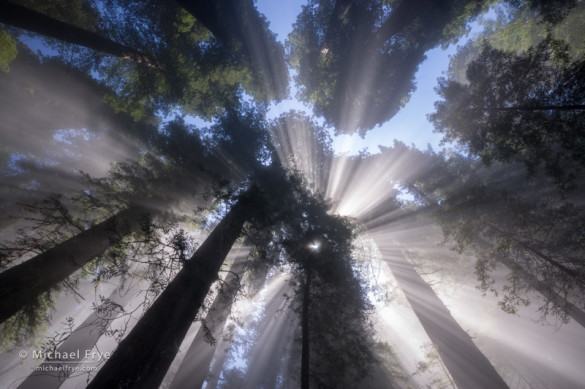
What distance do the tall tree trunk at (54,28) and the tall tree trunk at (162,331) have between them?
10.9m

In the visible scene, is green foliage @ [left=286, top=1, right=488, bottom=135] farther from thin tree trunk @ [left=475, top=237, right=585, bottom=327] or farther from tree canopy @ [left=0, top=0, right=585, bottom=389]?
thin tree trunk @ [left=475, top=237, right=585, bottom=327]

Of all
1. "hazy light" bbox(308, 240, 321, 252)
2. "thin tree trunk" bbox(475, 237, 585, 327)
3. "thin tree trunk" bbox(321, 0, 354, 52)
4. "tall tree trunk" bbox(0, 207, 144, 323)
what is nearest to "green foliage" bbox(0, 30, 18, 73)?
"tall tree trunk" bbox(0, 207, 144, 323)

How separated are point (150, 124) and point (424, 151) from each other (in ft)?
72.9

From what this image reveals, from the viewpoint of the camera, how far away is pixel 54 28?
9992 mm

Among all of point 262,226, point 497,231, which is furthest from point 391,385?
point 262,226

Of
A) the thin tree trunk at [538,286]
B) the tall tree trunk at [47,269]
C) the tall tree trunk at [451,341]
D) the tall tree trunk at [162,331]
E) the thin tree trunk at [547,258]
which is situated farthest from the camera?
the tall tree trunk at [451,341]

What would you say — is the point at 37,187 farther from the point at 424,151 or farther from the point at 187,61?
the point at 424,151

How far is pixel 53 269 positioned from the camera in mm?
7723

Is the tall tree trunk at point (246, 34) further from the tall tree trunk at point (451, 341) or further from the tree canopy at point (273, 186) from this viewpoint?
the tall tree trunk at point (451, 341)

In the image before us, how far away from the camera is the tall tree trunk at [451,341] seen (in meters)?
10.7

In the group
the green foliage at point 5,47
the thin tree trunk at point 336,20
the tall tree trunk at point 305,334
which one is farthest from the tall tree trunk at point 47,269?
the thin tree trunk at point 336,20

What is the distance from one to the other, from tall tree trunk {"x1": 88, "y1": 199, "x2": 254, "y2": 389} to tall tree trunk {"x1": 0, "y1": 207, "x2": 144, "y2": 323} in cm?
223

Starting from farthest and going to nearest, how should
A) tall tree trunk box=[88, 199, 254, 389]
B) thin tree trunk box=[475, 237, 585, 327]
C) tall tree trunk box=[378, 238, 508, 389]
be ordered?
tall tree trunk box=[378, 238, 508, 389], thin tree trunk box=[475, 237, 585, 327], tall tree trunk box=[88, 199, 254, 389]

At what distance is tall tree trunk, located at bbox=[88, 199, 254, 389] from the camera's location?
4926 millimetres
